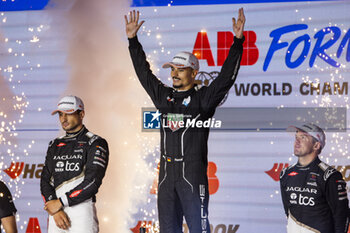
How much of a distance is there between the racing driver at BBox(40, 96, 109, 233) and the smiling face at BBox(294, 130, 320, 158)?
1472 mm

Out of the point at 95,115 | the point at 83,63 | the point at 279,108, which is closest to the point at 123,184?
the point at 95,115

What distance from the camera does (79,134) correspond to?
4.54 m

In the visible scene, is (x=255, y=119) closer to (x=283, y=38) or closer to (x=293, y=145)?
(x=293, y=145)

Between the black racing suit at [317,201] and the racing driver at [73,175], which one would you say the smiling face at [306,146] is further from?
the racing driver at [73,175]

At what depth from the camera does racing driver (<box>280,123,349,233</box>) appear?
4.20 metres

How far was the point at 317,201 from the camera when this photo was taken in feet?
→ 13.9

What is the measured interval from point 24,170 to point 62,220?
133 centimetres

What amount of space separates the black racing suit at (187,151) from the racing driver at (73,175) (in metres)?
0.54

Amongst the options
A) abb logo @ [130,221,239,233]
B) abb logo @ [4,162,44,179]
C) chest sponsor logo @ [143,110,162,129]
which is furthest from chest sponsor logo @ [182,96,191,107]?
abb logo @ [4,162,44,179]

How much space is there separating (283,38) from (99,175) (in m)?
1.99

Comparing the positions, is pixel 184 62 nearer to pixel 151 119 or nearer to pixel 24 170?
pixel 151 119

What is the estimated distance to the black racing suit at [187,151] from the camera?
4.07 metres

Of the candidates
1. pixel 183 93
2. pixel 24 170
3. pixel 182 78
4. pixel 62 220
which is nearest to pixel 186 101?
pixel 183 93

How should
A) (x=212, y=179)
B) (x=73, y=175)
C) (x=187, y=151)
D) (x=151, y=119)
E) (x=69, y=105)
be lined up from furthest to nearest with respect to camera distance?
(x=151, y=119) < (x=212, y=179) < (x=69, y=105) < (x=73, y=175) < (x=187, y=151)
